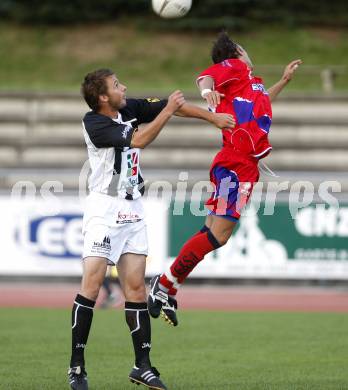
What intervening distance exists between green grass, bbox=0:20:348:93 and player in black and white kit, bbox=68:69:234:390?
1740cm

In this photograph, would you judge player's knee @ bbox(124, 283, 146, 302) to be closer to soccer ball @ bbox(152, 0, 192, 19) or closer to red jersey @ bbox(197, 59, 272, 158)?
red jersey @ bbox(197, 59, 272, 158)

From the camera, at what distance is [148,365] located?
6832mm

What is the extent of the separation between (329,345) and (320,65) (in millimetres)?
16359

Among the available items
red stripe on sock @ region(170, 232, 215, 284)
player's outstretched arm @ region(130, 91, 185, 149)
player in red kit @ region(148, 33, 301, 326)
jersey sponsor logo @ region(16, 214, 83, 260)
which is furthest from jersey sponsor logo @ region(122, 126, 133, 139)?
jersey sponsor logo @ region(16, 214, 83, 260)

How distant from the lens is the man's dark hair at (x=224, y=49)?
7.54 m

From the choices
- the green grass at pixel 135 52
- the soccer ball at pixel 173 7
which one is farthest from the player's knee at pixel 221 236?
the green grass at pixel 135 52

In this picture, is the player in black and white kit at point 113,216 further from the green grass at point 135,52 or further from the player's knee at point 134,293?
the green grass at point 135,52

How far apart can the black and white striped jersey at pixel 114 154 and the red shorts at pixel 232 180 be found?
84 cm

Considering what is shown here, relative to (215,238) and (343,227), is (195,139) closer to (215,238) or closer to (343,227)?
(343,227)

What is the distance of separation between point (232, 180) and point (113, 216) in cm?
120

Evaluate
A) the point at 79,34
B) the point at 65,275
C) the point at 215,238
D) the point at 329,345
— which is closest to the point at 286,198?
the point at 65,275

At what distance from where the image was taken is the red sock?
7605mm

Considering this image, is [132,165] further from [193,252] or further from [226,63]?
[226,63]

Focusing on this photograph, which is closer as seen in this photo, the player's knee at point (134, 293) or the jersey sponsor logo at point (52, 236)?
the player's knee at point (134, 293)
